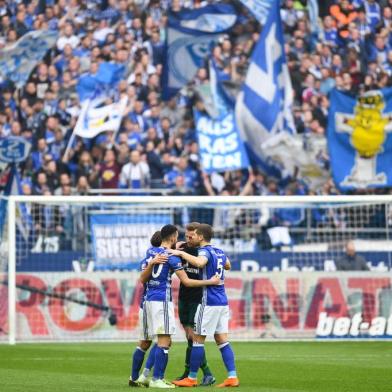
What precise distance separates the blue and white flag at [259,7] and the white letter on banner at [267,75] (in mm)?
1662

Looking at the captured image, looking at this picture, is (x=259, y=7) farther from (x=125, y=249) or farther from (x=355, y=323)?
(x=355, y=323)

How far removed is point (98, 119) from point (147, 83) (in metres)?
1.65

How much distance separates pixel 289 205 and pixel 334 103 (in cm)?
346

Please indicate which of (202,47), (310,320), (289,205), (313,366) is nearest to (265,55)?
(202,47)

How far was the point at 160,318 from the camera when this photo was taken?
38.4 ft

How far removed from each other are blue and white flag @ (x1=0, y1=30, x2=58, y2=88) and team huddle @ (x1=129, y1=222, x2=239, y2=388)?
1377 centimetres

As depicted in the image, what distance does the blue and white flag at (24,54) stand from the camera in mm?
25141

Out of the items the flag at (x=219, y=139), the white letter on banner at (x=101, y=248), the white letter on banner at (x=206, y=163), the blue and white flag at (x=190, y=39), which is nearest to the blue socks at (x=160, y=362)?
the white letter on banner at (x=101, y=248)

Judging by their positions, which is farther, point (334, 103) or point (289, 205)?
point (334, 103)

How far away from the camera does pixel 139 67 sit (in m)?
25.4

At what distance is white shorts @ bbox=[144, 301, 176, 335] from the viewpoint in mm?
11656

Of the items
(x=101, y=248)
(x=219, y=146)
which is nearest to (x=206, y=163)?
(x=219, y=146)

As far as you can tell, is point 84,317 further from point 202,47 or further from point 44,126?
point 202,47

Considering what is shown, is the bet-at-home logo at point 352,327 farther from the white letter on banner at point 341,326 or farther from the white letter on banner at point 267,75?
the white letter on banner at point 267,75
